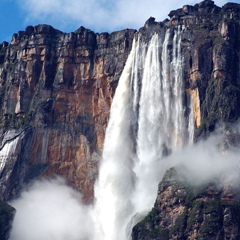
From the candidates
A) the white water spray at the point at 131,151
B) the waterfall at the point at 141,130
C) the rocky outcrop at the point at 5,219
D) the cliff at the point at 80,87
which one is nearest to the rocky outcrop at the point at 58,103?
the cliff at the point at 80,87

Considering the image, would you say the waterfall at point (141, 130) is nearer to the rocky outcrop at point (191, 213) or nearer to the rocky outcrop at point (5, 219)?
the rocky outcrop at point (191, 213)

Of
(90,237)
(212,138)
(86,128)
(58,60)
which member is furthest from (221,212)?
(58,60)

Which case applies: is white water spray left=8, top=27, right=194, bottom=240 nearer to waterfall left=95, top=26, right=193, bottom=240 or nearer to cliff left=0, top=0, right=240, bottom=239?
waterfall left=95, top=26, right=193, bottom=240

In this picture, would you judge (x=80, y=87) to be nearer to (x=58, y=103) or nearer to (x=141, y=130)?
(x=58, y=103)

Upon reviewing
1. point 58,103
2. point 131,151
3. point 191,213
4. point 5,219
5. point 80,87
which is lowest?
point 191,213

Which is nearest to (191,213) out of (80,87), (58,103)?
(58,103)


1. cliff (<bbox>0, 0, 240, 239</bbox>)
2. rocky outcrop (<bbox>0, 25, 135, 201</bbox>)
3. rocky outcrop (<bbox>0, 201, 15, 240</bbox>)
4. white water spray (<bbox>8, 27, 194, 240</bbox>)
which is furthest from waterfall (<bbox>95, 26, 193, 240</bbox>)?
rocky outcrop (<bbox>0, 201, 15, 240</bbox>)

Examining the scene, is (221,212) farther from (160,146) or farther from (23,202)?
(23,202)
